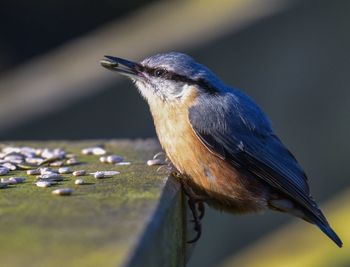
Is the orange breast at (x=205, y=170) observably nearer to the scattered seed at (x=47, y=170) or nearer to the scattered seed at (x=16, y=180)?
the scattered seed at (x=47, y=170)

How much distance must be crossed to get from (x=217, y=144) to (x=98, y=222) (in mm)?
1560

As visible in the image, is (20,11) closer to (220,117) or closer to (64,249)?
(220,117)

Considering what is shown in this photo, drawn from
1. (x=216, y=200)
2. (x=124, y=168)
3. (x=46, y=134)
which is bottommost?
(x=46, y=134)

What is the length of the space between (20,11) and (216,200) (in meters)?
6.93

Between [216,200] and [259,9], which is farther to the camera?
[259,9]

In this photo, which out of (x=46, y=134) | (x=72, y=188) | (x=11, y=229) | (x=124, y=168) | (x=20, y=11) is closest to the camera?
(x=11, y=229)

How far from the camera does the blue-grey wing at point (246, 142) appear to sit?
13.2 ft

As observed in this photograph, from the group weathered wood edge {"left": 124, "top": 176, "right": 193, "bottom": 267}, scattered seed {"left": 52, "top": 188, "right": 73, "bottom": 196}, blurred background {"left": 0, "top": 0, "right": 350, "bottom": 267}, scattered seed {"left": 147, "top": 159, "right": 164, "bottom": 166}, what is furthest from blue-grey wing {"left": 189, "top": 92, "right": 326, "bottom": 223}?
blurred background {"left": 0, "top": 0, "right": 350, "bottom": 267}

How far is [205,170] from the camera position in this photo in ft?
12.6

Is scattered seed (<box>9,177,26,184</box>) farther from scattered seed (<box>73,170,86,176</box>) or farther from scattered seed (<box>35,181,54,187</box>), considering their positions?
scattered seed (<box>73,170,86,176</box>)

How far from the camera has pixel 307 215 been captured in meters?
4.17

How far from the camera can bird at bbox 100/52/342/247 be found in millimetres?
3875

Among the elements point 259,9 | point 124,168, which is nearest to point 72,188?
point 124,168

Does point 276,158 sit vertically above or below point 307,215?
above
